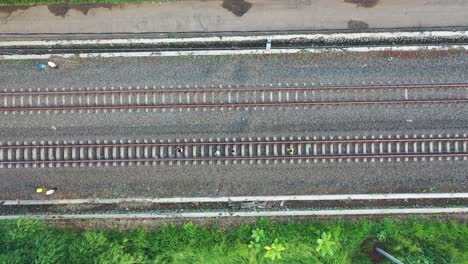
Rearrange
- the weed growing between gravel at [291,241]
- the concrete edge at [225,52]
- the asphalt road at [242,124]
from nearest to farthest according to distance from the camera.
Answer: the weed growing between gravel at [291,241]
the asphalt road at [242,124]
the concrete edge at [225,52]

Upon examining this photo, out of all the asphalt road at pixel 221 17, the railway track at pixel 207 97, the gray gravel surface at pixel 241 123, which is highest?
the asphalt road at pixel 221 17

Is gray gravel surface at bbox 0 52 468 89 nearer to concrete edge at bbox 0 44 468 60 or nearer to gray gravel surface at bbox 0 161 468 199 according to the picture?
concrete edge at bbox 0 44 468 60

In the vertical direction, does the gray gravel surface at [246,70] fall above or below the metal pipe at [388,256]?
above

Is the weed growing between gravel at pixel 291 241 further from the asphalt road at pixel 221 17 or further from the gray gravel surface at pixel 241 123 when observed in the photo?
the asphalt road at pixel 221 17

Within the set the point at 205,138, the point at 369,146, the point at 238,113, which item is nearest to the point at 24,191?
the point at 205,138

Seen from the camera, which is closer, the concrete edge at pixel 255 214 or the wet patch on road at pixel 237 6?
the concrete edge at pixel 255 214

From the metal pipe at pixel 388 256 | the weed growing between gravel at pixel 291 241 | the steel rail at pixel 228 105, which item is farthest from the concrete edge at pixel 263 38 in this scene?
the metal pipe at pixel 388 256

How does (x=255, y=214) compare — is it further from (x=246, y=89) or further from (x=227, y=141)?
(x=246, y=89)
